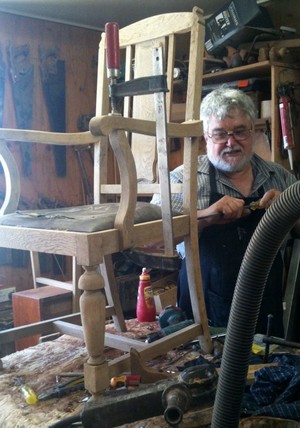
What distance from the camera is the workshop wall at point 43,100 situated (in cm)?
312

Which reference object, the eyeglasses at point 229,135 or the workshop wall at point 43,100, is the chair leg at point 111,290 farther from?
the workshop wall at point 43,100

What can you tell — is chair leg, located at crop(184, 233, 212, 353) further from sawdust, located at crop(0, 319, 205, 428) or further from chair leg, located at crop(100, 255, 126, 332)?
chair leg, located at crop(100, 255, 126, 332)

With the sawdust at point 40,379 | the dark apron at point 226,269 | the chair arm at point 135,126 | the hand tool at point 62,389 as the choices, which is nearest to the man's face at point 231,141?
the dark apron at point 226,269

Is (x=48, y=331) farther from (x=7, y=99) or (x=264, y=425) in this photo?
(x=7, y=99)

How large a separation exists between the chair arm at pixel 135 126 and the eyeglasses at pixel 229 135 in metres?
0.43

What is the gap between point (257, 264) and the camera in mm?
606

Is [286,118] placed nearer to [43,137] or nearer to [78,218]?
[43,137]

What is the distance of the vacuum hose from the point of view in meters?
0.60

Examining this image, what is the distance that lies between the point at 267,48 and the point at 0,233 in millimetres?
1986

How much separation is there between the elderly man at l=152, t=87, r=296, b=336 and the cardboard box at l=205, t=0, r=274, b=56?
1.07 m

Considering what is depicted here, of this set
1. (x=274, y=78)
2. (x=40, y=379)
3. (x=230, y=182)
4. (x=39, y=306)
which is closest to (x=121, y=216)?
(x=40, y=379)

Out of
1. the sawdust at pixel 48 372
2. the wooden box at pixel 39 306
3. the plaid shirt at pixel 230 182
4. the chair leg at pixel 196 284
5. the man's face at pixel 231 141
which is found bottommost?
the wooden box at pixel 39 306

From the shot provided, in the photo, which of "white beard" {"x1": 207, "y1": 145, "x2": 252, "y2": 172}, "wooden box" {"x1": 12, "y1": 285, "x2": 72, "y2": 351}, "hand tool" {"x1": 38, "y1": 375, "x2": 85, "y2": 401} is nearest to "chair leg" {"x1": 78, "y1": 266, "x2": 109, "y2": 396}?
"hand tool" {"x1": 38, "y1": 375, "x2": 85, "y2": 401}

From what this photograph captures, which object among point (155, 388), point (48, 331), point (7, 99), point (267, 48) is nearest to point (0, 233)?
point (48, 331)
